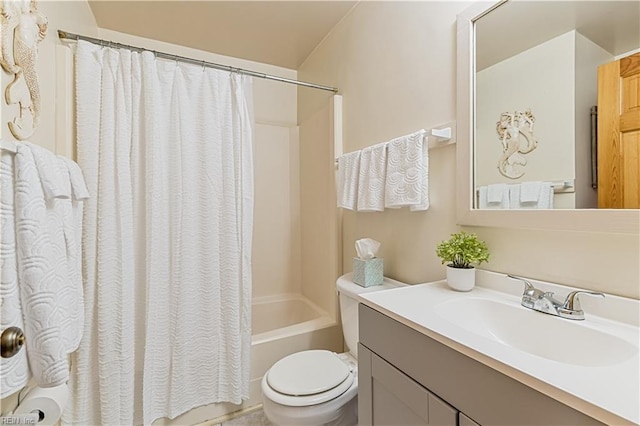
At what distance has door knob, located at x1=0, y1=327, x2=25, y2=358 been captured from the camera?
61 centimetres

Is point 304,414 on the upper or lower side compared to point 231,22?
lower

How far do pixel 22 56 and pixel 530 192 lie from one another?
162cm

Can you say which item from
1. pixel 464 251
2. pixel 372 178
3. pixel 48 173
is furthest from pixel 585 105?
pixel 48 173

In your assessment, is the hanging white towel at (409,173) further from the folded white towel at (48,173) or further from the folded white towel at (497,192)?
the folded white towel at (48,173)

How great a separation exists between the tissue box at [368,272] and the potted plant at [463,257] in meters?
0.38

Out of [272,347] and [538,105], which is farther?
[272,347]

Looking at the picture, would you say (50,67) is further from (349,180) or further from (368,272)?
(368,272)

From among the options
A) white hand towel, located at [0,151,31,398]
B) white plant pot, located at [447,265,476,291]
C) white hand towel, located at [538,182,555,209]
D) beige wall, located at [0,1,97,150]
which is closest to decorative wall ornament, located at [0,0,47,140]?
beige wall, located at [0,1,97,150]

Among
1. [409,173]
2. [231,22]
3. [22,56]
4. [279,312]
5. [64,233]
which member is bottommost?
[279,312]

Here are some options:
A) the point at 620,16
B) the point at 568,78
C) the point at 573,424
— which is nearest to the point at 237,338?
the point at 573,424

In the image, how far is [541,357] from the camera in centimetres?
75

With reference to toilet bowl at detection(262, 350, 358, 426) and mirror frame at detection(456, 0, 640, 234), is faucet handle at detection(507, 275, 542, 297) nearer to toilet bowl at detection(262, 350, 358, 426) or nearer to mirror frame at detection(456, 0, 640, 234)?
mirror frame at detection(456, 0, 640, 234)

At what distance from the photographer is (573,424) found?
478 millimetres

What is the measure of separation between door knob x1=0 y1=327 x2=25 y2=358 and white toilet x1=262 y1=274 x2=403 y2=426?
842mm
